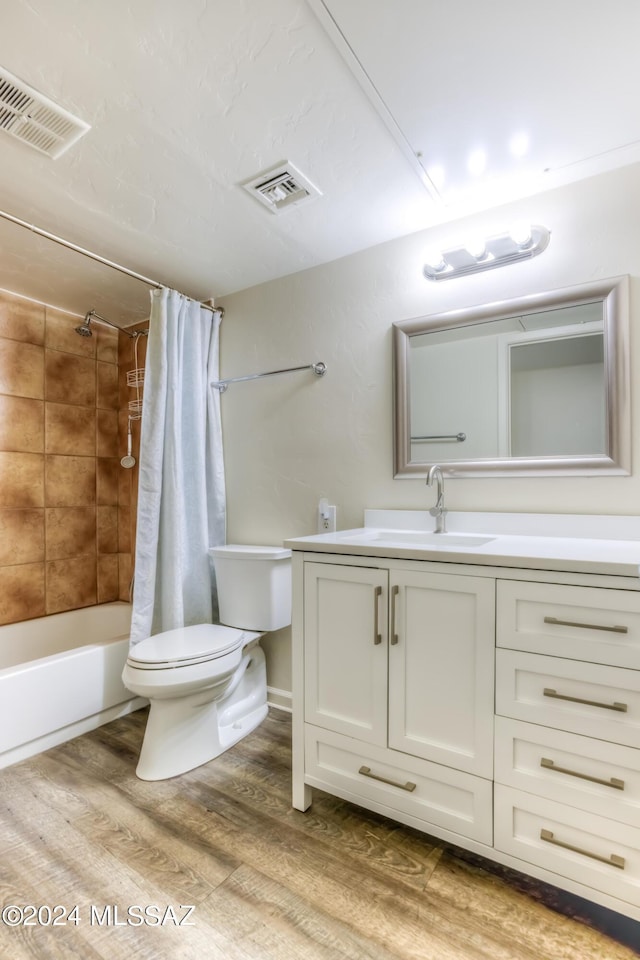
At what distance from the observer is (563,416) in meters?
1.58

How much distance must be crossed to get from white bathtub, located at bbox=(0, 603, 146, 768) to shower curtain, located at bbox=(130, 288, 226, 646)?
0.20 meters

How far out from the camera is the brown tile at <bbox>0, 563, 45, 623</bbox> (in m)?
2.39

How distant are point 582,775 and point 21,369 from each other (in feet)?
9.55

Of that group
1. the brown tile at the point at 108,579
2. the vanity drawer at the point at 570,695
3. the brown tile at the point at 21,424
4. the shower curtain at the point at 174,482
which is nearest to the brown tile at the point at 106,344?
the brown tile at the point at 21,424

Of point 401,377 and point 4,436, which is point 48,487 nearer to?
point 4,436

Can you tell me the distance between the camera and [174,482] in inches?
85.4

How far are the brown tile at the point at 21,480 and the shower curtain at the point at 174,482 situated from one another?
81 centimetres

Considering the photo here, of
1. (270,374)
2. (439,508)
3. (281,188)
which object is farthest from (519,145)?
(270,374)

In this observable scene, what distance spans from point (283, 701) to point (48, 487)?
1731 millimetres

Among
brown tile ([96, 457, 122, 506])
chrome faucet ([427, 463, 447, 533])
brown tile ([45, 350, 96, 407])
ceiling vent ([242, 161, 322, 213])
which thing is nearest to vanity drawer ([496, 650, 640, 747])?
chrome faucet ([427, 463, 447, 533])

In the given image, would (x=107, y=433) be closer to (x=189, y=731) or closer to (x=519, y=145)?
(x=189, y=731)

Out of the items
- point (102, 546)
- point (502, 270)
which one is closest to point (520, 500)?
point (502, 270)

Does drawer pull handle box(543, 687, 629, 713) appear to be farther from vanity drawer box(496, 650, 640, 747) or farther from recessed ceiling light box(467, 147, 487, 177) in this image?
recessed ceiling light box(467, 147, 487, 177)

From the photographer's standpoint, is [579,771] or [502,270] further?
[502,270]
